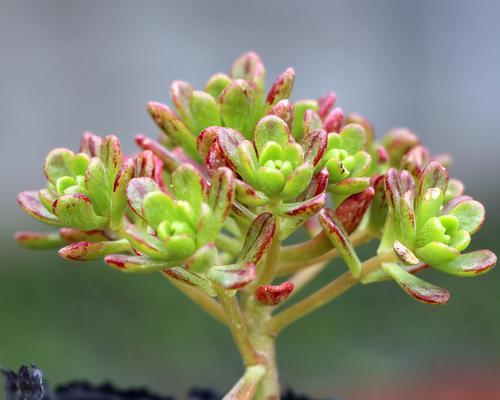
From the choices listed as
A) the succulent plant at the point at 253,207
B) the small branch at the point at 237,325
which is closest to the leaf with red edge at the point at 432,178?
the succulent plant at the point at 253,207

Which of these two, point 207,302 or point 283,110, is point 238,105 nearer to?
point 283,110

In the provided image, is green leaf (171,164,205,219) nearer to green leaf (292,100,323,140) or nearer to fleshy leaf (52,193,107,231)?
fleshy leaf (52,193,107,231)

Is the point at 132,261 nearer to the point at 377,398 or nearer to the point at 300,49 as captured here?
the point at 377,398

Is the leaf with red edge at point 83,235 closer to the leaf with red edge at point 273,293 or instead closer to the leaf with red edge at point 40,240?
the leaf with red edge at point 40,240

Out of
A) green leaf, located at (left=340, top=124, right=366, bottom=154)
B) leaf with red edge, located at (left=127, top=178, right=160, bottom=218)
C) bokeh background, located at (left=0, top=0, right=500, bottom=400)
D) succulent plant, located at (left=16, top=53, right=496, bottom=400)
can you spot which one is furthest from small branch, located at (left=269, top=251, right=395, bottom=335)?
bokeh background, located at (left=0, top=0, right=500, bottom=400)

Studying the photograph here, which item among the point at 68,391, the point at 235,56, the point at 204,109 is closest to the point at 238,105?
the point at 204,109

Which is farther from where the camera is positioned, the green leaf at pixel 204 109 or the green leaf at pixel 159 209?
the green leaf at pixel 204 109
